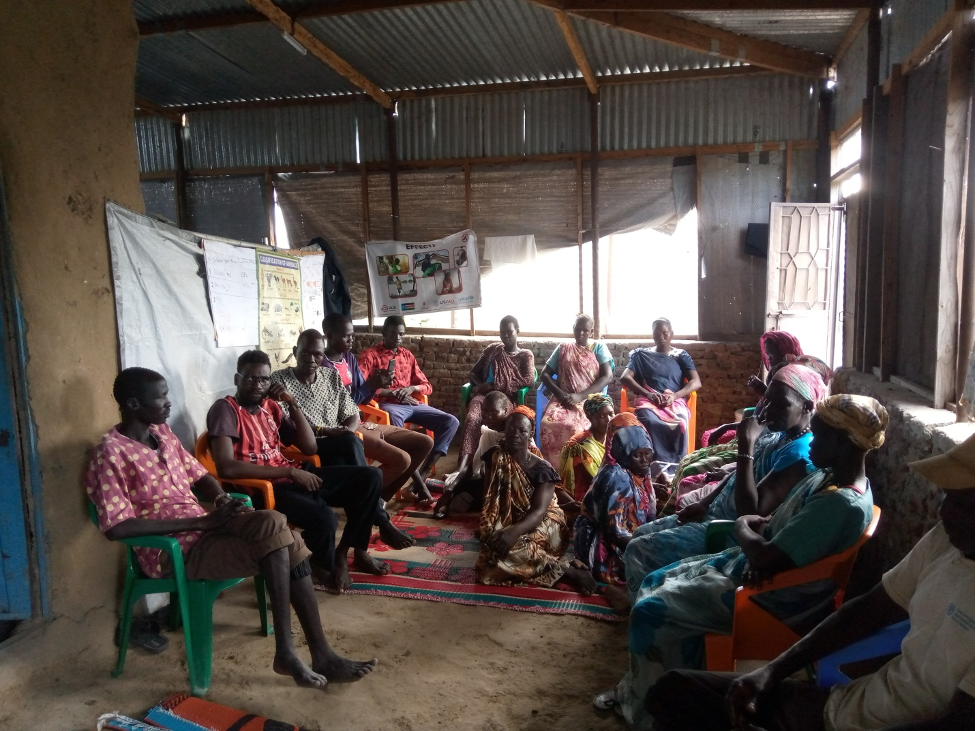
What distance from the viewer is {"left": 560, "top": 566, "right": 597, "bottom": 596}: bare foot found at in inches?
137

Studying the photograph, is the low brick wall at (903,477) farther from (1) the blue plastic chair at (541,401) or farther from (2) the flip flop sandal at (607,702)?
(1) the blue plastic chair at (541,401)

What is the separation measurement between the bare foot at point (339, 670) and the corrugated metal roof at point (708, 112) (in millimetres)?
5958

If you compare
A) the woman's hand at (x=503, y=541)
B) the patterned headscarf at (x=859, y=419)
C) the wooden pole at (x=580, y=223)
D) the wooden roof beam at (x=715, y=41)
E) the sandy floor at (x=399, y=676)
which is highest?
the wooden roof beam at (x=715, y=41)

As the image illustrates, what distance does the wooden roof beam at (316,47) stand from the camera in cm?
525

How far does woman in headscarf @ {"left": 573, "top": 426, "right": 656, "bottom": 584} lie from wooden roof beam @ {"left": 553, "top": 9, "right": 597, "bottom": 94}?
10.7 feet

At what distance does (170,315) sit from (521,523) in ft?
7.48

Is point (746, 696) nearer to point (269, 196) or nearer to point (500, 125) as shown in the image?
point (500, 125)

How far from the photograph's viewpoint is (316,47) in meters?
6.00

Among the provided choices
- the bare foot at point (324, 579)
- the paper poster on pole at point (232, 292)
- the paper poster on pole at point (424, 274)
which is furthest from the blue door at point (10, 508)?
the paper poster on pole at point (424, 274)

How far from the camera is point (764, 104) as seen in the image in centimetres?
663

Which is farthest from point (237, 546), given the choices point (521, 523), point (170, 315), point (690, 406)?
point (690, 406)

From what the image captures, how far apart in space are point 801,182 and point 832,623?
19.1ft

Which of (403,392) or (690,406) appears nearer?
(403,392)

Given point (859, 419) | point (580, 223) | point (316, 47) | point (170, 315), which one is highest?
point (316, 47)
